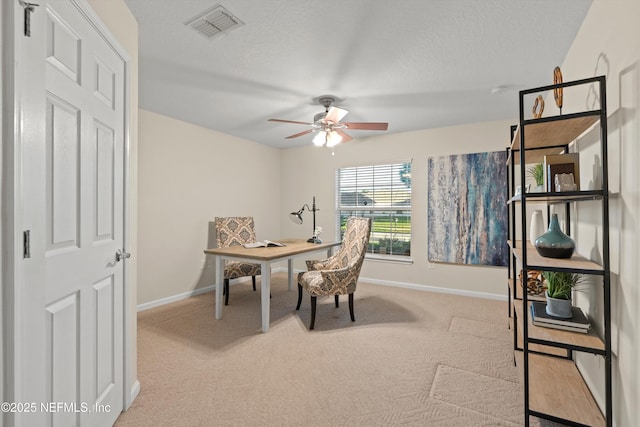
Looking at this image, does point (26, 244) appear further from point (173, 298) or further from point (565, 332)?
point (173, 298)

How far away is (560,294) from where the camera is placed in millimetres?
1649

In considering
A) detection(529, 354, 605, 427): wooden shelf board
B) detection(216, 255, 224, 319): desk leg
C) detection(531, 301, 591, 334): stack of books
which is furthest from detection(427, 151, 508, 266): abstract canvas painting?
detection(216, 255, 224, 319): desk leg

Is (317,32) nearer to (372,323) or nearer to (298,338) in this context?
(298,338)

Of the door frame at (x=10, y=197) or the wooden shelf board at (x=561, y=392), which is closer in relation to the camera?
the door frame at (x=10, y=197)

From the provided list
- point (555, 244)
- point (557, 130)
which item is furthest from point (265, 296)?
point (557, 130)

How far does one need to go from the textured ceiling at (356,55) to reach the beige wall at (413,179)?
2.00 feet

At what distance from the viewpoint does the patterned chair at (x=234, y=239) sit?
373 centimetres

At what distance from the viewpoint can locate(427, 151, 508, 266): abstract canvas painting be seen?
3887 millimetres

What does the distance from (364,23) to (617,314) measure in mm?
2055

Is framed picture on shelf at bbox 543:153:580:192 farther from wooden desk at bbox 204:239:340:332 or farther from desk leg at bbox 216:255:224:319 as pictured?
desk leg at bbox 216:255:224:319

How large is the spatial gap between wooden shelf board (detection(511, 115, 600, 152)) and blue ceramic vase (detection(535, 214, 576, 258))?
0.49 meters

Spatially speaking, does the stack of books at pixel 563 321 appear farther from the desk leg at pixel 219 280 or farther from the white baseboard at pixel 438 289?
the desk leg at pixel 219 280

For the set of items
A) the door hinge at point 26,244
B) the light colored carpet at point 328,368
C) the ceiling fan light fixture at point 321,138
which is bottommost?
the light colored carpet at point 328,368

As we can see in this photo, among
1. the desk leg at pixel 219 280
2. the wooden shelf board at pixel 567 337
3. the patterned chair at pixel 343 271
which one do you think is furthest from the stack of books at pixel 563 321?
the desk leg at pixel 219 280
